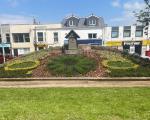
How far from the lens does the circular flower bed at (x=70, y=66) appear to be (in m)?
19.5

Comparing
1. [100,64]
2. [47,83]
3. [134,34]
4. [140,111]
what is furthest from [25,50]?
[140,111]

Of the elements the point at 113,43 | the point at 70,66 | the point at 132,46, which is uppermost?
the point at 113,43

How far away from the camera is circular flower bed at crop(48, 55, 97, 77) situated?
767 inches

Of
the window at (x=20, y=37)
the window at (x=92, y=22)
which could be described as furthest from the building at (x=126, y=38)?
the window at (x=20, y=37)

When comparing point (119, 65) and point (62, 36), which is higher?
point (62, 36)

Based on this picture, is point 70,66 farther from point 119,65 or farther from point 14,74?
point 14,74

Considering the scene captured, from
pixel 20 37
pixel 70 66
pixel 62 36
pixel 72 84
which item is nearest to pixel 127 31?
pixel 62 36

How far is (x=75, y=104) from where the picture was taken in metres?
10.9

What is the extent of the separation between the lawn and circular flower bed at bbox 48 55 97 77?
506cm

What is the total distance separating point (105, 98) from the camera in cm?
1194

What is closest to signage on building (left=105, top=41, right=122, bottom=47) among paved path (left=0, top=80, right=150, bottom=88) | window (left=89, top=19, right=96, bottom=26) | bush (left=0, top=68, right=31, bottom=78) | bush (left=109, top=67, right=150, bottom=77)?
window (left=89, top=19, right=96, bottom=26)

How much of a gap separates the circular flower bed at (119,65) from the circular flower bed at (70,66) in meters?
1.04

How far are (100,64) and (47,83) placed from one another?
6436mm

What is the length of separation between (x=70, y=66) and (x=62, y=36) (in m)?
32.7
